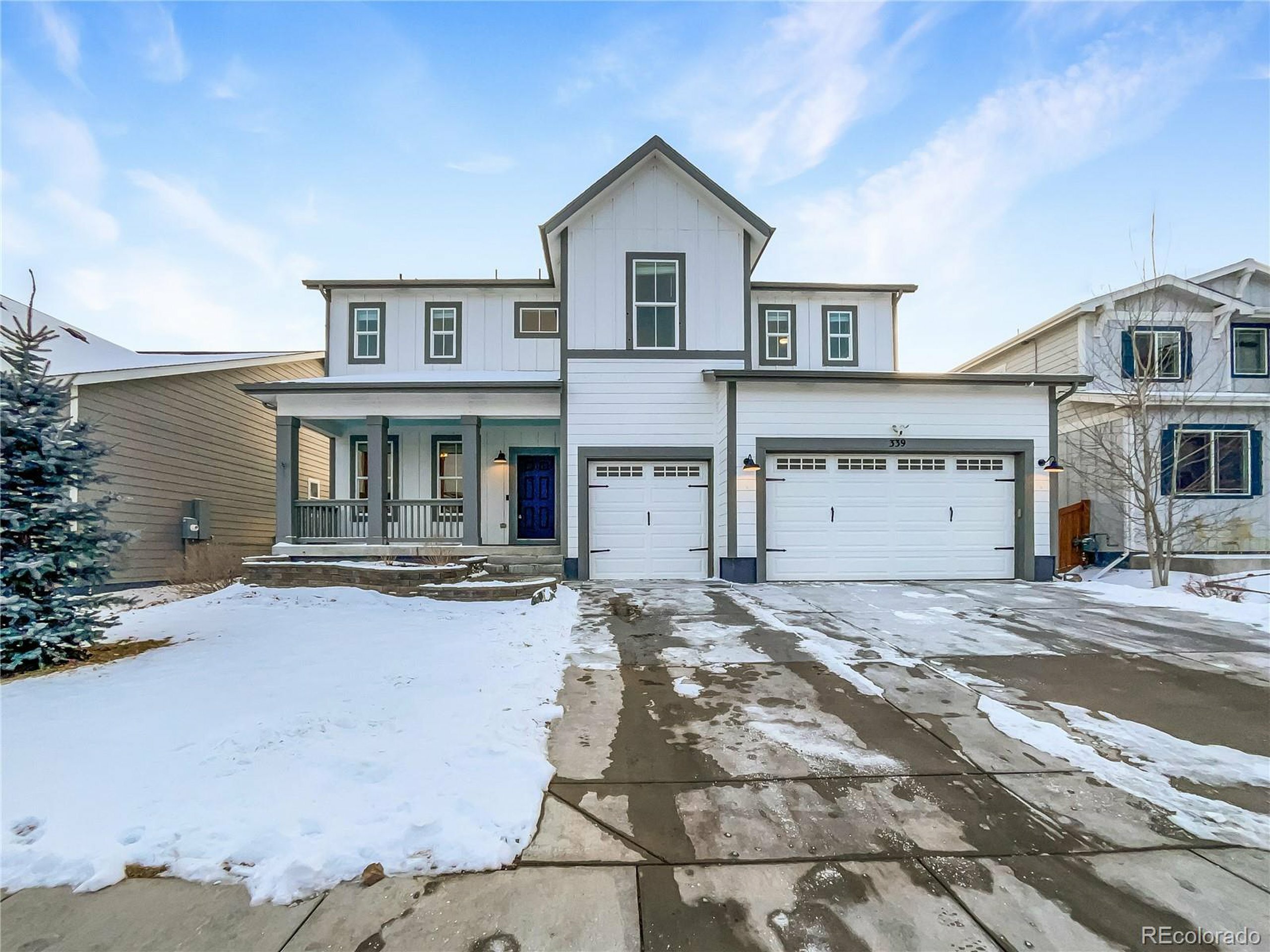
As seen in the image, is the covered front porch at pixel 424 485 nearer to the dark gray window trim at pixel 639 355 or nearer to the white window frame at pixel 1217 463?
the dark gray window trim at pixel 639 355

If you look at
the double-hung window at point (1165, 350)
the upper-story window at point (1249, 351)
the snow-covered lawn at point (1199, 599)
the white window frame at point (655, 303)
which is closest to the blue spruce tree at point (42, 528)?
the white window frame at point (655, 303)

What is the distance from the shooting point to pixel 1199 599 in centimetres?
691

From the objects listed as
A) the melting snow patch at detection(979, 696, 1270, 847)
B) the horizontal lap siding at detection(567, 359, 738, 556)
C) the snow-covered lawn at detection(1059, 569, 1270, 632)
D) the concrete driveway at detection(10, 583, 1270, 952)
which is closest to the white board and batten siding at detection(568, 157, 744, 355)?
the horizontal lap siding at detection(567, 359, 738, 556)

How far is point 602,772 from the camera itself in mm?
2652

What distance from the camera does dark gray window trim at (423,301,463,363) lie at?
11.5m

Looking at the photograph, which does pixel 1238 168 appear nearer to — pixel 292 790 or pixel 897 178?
pixel 897 178

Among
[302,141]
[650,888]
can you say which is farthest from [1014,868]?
[302,141]

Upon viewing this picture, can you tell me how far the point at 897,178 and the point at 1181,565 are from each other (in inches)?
442

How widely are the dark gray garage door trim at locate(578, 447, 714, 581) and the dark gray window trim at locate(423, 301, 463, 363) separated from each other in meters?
4.65

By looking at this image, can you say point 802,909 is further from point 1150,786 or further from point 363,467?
point 363,467

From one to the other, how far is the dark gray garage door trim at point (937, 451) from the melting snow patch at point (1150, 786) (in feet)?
17.8

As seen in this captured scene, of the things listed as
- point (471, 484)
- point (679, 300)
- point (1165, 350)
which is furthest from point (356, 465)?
point (1165, 350)

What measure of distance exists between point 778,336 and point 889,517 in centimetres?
517

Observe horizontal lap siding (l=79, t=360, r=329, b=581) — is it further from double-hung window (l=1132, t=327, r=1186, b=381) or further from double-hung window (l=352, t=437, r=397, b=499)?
double-hung window (l=1132, t=327, r=1186, b=381)
